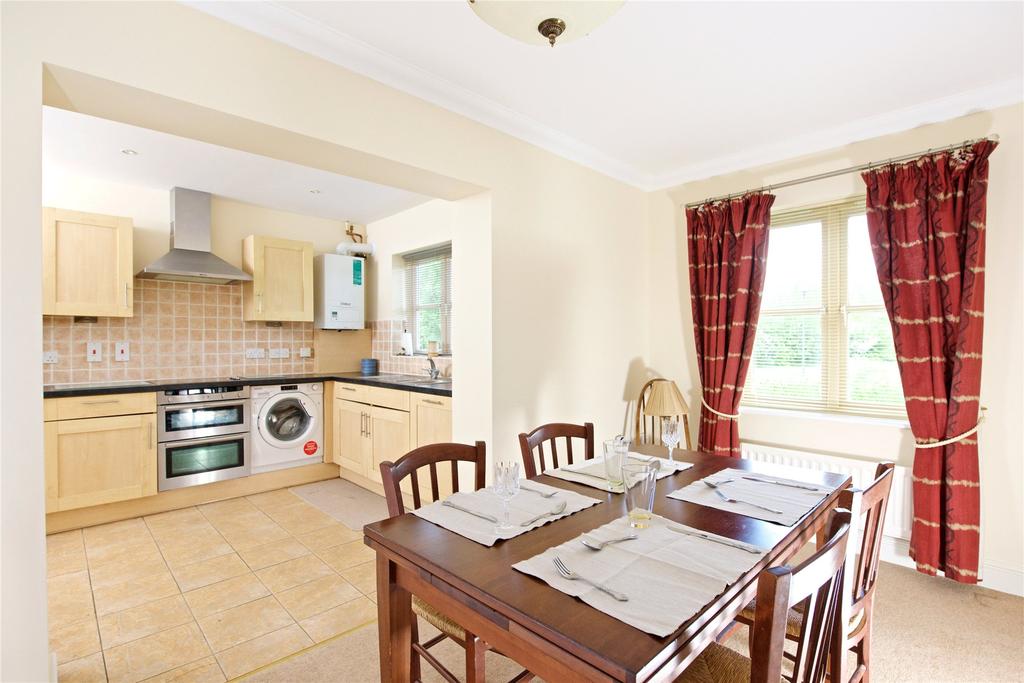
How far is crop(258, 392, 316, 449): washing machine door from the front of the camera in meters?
4.08

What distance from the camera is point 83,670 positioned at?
190cm

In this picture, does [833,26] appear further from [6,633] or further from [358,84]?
[6,633]

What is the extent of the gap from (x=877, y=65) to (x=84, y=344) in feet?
17.3

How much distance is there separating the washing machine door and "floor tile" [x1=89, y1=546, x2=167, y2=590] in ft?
4.14

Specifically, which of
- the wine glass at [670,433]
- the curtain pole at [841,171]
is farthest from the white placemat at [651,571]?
the curtain pole at [841,171]

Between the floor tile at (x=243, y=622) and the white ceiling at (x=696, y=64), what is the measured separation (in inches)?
98.2

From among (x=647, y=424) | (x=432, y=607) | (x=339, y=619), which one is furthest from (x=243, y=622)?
(x=647, y=424)

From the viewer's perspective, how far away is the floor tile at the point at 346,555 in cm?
280

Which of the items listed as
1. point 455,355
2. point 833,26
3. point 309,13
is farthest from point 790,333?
point 309,13

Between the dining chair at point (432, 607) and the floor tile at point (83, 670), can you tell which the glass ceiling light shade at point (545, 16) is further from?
the floor tile at point (83, 670)

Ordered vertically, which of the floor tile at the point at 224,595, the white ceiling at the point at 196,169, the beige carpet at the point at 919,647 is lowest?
the beige carpet at the point at 919,647

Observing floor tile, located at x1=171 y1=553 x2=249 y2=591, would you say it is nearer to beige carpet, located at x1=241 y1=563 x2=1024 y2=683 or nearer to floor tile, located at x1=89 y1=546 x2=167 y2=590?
floor tile, located at x1=89 y1=546 x2=167 y2=590

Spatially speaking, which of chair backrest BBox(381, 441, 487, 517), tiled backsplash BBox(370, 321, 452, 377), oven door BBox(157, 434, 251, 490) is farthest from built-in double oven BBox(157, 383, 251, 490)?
chair backrest BBox(381, 441, 487, 517)

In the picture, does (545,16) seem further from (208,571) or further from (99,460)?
(99,460)
